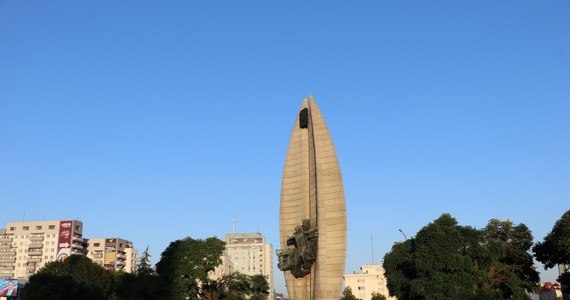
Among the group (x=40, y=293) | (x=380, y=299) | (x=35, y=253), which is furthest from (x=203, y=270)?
(x=35, y=253)

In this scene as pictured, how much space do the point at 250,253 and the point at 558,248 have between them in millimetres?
107561

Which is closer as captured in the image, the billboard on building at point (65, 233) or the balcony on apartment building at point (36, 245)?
the billboard on building at point (65, 233)

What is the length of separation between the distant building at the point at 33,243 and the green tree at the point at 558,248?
278 ft

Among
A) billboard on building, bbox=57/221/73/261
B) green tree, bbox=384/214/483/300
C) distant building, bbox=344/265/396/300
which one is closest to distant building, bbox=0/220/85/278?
billboard on building, bbox=57/221/73/261

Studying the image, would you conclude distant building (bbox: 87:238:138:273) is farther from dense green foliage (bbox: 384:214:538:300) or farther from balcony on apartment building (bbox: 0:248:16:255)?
dense green foliage (bbox: 384:214:538:300)

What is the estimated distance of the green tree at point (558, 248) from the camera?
114 ft

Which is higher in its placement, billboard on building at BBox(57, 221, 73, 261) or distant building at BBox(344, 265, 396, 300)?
billboard on building at BBox(57, 221, 73, 261)

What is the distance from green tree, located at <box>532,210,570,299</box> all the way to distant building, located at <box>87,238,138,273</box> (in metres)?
84.1

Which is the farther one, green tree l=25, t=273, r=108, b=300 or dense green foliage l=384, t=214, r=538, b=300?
green tree l=25, t=273, r=108, b=300

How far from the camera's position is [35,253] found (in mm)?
103875

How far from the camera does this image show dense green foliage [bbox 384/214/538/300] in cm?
3288

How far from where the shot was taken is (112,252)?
110062 millimetres

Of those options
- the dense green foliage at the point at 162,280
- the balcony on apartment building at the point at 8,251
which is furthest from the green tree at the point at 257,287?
the balcony on apartment building at the point at 8,251

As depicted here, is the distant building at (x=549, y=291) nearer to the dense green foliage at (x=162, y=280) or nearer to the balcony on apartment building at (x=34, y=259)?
the dense green foliage at (x=162, y=280)
